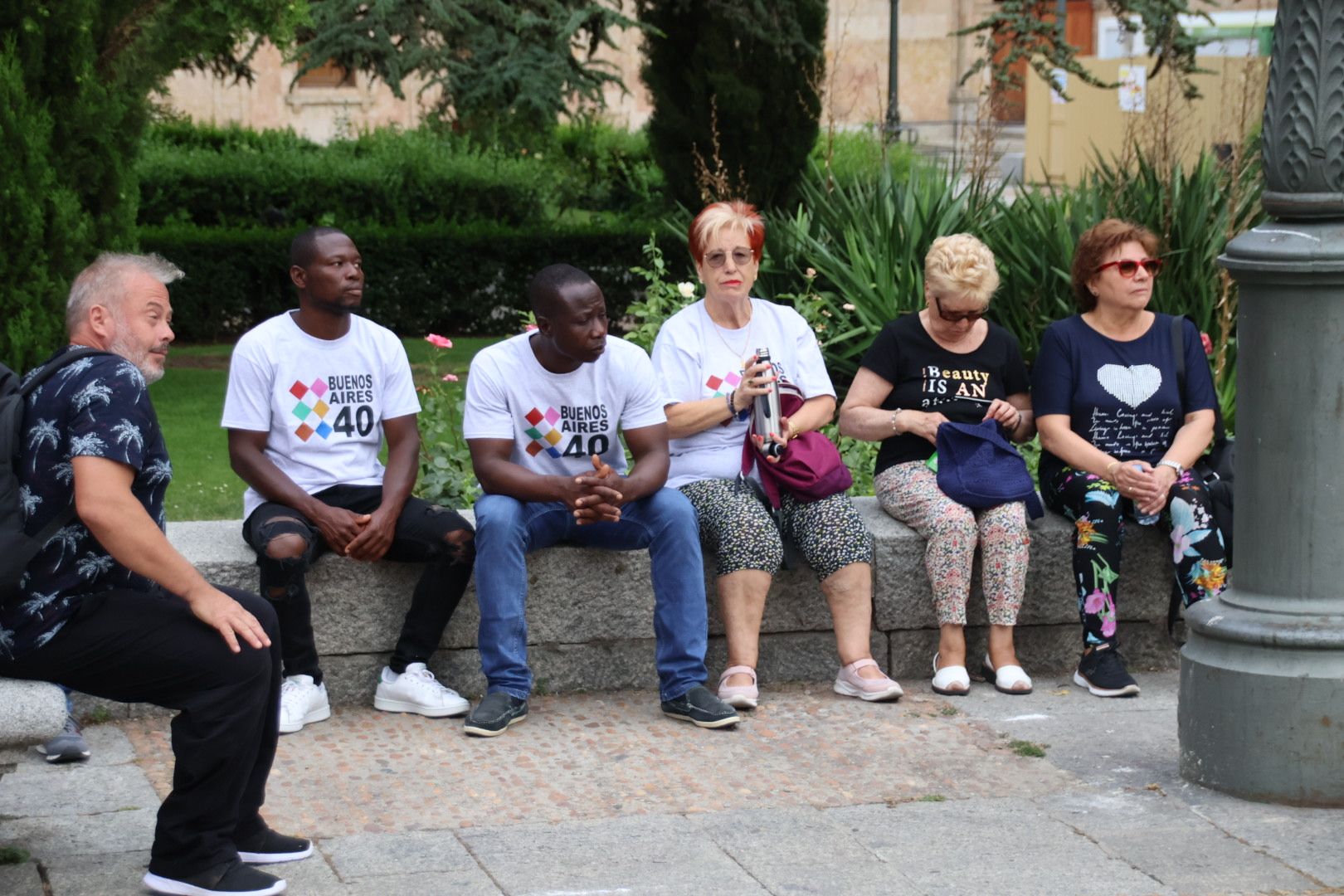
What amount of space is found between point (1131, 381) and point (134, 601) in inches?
131

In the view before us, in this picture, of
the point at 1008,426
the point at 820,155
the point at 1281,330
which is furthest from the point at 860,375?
the point at 820,155

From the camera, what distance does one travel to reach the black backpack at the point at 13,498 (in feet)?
11.4

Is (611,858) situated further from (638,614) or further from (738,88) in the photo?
(738,88)

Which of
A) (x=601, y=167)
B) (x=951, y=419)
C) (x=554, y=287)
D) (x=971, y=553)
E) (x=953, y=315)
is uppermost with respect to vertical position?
(x=601, y=167)

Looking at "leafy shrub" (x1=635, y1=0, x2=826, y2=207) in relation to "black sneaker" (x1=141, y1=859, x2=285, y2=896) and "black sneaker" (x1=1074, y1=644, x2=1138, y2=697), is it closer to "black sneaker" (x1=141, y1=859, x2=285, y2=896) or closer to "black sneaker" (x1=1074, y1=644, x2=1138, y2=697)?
"black sneaker" (x1=1074, y1=644, x2=1138, y2=697)

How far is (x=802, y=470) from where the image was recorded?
540 centimetres

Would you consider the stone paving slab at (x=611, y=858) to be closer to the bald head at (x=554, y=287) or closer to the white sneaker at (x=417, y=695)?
the white sneaker at (x=417, y=695)

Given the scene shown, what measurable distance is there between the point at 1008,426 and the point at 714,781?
174 centimetres

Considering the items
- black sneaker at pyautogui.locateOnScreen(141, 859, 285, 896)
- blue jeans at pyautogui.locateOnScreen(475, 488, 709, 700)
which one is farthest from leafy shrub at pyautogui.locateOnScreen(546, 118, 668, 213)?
black sneaker at pyautogui.locateOnScreen(141, 859, 285, 896)

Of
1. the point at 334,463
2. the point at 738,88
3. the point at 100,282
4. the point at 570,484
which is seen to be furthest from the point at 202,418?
the point at 100,282

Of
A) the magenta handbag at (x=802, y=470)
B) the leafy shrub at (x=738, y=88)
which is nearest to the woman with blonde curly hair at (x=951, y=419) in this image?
the magenta handbag at (x=802, y=470)

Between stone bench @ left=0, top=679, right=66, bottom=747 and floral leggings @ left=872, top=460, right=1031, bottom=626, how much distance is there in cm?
282

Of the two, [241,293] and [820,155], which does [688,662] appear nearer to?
[241,293]

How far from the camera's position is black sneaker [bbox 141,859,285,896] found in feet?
12.1
